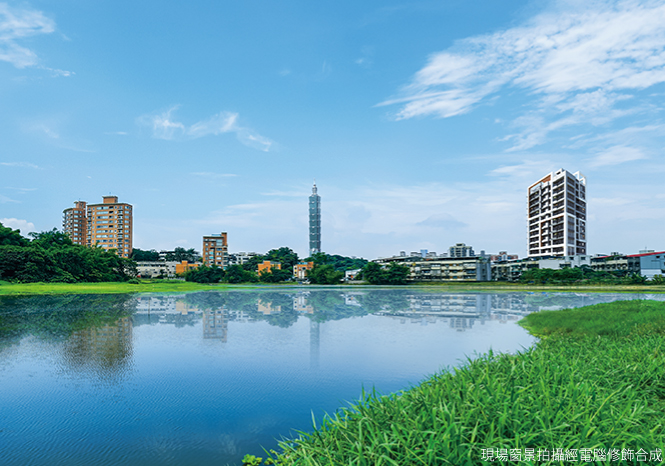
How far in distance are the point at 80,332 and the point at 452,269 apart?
80.2 m

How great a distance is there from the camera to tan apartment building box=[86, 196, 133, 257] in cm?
10325

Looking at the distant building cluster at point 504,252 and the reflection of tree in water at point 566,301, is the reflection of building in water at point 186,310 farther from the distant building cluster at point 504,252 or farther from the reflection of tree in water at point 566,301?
the distant building cluster at point 504,252

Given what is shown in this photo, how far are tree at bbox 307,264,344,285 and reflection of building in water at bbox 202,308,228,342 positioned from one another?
5531 centimetres

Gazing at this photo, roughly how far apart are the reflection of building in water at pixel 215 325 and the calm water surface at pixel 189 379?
8cm

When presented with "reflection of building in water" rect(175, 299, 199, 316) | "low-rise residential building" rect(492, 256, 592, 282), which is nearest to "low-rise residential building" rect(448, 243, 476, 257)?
"low-rise residential building" rect(492, 256, 592, 282)

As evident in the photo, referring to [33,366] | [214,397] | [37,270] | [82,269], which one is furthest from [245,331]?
[82,269]

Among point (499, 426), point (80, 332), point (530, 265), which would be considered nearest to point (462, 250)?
point (530, 265)

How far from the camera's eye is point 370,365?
9.72m

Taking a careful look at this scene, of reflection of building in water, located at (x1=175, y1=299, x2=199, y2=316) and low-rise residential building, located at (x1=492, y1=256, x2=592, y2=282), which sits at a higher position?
low-rise residential building, located at (x1=492, y1=256, x2=592, y2=282)

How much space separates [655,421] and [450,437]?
2.26 metres

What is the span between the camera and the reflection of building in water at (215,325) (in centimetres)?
1448

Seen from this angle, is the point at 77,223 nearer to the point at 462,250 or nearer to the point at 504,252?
the point at 462,250

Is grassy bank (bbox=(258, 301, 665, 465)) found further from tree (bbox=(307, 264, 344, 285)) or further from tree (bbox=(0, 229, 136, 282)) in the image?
tree (bbox=(307, 264, 344, 285))

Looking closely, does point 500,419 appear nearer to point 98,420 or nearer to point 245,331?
point 98,420
